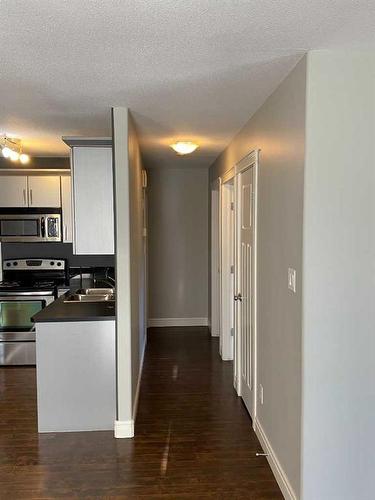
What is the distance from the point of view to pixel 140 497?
7.76ft

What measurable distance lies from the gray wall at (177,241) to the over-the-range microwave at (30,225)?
5.10ft

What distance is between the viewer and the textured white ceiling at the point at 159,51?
1616 mm

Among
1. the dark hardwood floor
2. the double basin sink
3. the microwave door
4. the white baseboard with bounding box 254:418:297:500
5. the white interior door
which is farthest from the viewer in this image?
the microwave door

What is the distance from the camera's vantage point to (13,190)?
16.3ft

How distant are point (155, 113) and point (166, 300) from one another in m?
3.62

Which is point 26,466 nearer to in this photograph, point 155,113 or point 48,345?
point 48,345

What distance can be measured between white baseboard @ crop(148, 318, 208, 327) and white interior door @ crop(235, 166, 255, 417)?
2513mm

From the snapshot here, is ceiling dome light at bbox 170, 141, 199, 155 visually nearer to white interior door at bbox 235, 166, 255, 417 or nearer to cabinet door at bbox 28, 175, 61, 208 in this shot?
white interior door at bbox 235, 166, 255, 417

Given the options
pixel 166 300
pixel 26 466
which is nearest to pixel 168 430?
pixel 26 466

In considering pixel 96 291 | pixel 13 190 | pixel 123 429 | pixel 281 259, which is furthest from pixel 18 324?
pixel 281 259

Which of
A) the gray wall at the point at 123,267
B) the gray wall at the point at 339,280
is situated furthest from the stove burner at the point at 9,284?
the gray wall at the point at 339,280

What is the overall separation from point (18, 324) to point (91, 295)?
0.96 m

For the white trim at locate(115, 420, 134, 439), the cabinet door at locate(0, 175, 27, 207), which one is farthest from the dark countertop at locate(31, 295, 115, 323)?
the cabinet door at locate(0, 175, 27, 207)

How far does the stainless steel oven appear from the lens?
4602 mm
